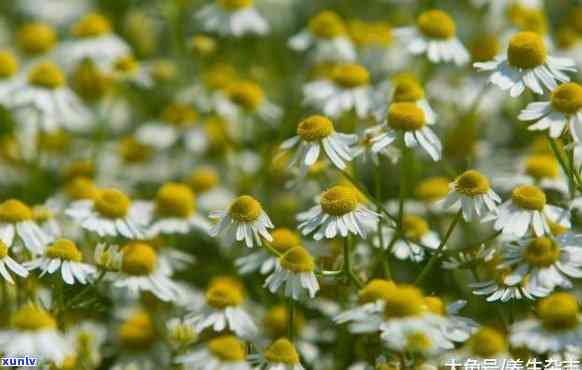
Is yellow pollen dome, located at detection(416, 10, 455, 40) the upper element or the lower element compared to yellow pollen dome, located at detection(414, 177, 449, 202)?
upper

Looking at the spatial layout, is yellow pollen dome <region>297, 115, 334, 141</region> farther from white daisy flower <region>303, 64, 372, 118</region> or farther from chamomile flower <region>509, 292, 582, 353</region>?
chamomile flower <region>509, 292, 582, 353</region>

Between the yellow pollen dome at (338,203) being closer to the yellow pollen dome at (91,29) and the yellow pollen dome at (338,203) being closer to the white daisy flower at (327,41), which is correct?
the white daisy flower at (327,41)

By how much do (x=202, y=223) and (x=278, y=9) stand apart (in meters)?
2.69

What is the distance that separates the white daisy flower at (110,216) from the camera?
153 inches

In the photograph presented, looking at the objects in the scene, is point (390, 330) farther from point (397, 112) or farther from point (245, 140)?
point (245, 140)

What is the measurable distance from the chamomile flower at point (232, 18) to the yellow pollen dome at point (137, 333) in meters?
1.55

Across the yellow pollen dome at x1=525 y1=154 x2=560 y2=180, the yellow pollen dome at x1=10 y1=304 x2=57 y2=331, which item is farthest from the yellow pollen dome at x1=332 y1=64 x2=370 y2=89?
the yellow pollen dome at x1=10 y1=304 x2=57 y2=331

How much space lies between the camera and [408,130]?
358 cm

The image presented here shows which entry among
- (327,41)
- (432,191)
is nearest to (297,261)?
→ (432,191)

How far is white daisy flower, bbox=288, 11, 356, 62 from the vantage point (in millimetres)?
4980

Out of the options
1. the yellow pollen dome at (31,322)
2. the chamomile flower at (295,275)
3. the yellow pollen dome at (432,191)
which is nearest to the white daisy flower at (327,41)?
the yellow pollen dome at (432,191)

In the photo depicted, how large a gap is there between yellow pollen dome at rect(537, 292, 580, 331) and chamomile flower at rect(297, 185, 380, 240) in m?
0.62

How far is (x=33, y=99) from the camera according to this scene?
15.6 feet

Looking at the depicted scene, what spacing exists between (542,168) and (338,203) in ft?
4.39
